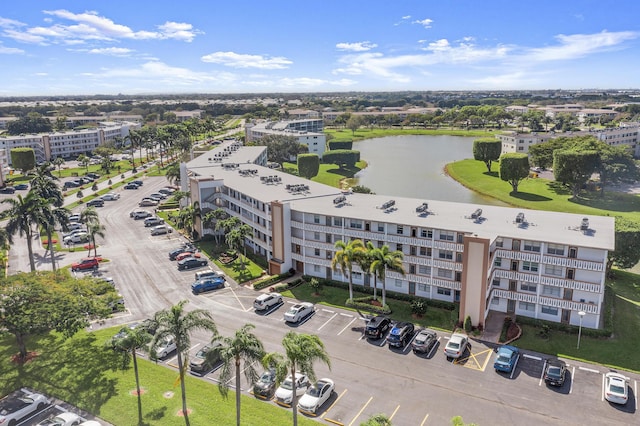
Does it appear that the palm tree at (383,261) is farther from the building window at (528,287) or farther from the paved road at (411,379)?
the building window at (528,287)

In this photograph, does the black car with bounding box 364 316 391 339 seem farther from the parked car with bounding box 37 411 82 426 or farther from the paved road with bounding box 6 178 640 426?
the parked car with bounding box 37 411 82 426

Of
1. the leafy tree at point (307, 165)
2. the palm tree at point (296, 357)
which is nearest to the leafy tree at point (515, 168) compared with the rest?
the leafy tree at point (307, 165)

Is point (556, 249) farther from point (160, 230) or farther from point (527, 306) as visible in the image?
point (160, 230)

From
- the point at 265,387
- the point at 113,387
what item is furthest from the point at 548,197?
the point at 113,387

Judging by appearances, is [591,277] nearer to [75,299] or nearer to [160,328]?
[160,328]

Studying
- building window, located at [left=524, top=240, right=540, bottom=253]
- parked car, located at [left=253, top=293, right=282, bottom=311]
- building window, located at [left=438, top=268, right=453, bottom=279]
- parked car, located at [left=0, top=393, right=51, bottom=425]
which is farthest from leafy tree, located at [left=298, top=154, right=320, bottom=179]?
parked car, located at [left=0, top=393, right=51, bottom=425]

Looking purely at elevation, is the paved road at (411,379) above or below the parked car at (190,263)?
below

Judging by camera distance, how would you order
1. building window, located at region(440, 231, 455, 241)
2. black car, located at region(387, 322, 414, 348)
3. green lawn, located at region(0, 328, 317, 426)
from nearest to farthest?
green lawn, located at region(0, 328, 317, 426) → black car, located at region(387, 322, 414, 348) → building window, located at region(440, 231, 455, 241)

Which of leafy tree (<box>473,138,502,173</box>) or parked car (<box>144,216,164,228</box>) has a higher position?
leafy tree (<box>473,138,502,173</box>)
